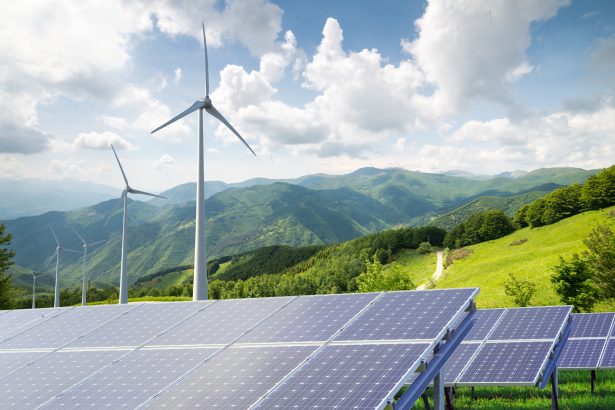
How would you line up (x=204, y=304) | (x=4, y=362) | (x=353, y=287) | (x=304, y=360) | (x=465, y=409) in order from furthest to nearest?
(x=353, y=287) < (x=465, y=409) < (x=204, y=304) < (x=4, y=362) < (x=304, y=360)

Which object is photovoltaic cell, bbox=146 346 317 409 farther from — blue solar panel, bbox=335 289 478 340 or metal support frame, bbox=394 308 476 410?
metal support frame, bbox=394 308 476 410

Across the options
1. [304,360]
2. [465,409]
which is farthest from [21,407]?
[465,409]

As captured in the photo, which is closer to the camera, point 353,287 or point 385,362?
point 385,362

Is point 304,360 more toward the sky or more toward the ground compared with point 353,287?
more toward the sky

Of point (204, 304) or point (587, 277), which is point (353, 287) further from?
point (204, 304)

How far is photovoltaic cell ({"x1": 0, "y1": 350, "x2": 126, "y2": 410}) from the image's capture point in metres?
14.5

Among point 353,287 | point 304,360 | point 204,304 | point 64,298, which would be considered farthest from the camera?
point 64,298

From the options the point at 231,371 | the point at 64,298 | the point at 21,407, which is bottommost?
the point at 64,298

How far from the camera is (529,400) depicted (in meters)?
26.0

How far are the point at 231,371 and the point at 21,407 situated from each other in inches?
250

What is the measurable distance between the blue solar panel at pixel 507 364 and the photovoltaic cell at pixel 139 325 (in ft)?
41.8

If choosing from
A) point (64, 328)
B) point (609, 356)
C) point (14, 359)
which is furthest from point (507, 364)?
point (14, 359)

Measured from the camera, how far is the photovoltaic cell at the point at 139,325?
17.9 m

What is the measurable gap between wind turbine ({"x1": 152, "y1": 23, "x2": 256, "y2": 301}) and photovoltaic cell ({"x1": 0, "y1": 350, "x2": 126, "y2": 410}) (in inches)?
368
